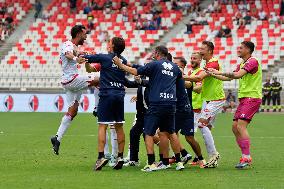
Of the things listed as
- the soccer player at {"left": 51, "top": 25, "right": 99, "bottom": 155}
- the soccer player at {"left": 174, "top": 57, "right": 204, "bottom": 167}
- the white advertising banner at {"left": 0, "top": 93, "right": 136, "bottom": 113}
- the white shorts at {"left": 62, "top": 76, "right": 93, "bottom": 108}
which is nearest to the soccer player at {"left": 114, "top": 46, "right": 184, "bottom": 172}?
the soccer player at {"left": 174, "top": 57, "right": 204, "bottom": 167}

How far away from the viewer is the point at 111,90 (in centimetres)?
1491

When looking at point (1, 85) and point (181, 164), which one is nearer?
point (181, 164)

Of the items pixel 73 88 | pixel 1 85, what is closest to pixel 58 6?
pixel 1 85

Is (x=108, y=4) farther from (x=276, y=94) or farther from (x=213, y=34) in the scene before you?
(x=276, y=94)

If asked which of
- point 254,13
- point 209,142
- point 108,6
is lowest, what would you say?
point 209,142

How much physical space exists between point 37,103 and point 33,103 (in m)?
0.20

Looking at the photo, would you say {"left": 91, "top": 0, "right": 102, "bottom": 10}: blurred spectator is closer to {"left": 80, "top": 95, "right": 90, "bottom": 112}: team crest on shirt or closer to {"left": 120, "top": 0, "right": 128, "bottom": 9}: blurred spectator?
{"left": 120, "top": 0, "right": 128, "bottom": 9}: blurred spectator

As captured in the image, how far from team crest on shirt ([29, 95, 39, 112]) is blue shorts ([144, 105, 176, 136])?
86.3 feet

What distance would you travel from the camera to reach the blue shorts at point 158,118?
14.5m

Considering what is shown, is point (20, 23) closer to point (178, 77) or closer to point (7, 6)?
point (7, 6)

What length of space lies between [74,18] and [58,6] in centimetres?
217

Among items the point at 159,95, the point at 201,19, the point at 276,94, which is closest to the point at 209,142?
the point at 159,95

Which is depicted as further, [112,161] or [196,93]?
[196,93]

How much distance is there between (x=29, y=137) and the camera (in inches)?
925
